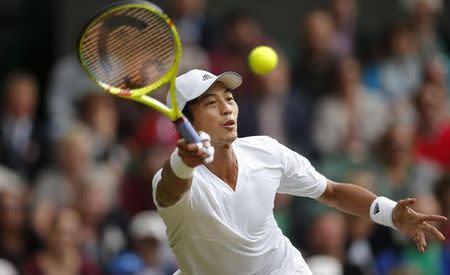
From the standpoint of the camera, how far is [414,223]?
6852 millimetres

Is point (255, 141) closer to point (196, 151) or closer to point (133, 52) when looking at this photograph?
point (133, 52)

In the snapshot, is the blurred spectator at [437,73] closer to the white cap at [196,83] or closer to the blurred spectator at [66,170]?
the blurred spectator at [66,170]

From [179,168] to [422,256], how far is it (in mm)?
4913

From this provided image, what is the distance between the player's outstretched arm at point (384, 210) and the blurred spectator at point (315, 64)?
4234 mm

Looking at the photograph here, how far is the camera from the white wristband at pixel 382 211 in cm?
704

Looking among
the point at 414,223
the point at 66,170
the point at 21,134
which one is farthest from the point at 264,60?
the point at 21,134

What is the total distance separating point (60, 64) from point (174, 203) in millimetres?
5574

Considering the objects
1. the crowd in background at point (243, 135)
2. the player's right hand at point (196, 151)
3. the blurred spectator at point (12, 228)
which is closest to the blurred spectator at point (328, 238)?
the crowd in background at point (243, 135)

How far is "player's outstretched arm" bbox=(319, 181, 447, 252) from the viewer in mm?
6812

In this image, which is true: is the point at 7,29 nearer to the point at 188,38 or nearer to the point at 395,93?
the point at 188,38

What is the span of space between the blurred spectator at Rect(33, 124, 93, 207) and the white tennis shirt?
361 cm

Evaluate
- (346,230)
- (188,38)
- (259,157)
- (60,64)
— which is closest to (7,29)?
(60,64)

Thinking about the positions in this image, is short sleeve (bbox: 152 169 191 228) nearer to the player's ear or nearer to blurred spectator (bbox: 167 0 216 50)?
the player's ear

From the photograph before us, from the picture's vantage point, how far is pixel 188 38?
37.7ft
